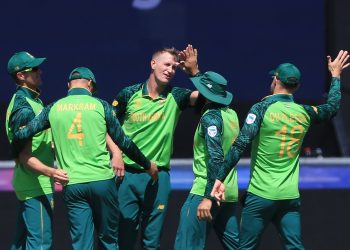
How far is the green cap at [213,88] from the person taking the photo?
254 inches

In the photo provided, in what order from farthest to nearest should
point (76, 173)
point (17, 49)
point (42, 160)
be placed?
point (17, 49)
point (42, 160)
point (76, 173)

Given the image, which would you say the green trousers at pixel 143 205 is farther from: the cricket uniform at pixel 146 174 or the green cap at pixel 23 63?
the green cap at pixel 23 63

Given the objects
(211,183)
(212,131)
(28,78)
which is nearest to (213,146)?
(212,131)

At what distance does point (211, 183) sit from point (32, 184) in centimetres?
128

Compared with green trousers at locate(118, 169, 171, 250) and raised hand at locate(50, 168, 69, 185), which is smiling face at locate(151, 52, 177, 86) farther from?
raised hand at locate(50, 168, 69, 185)

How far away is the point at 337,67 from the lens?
6.89 m

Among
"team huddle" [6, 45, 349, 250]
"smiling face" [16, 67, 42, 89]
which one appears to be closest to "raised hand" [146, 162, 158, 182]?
"team huddle" [6, 45, 349, 250]

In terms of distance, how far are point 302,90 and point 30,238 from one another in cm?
394

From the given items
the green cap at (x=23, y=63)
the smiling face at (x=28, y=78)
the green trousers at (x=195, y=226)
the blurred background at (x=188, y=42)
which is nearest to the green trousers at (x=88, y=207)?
the green trousers at (x=195, y=226)

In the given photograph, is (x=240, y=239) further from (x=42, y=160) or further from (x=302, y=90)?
(x=302, y=90)


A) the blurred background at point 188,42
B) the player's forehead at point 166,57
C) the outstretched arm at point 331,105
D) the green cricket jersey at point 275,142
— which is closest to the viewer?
the green cricket jersey at point 275,142

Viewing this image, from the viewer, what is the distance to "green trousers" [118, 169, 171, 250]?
6.73 metres

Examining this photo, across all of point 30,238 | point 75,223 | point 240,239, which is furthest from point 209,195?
point 30,238

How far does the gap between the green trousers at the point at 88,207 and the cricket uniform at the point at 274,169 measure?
92 cm
